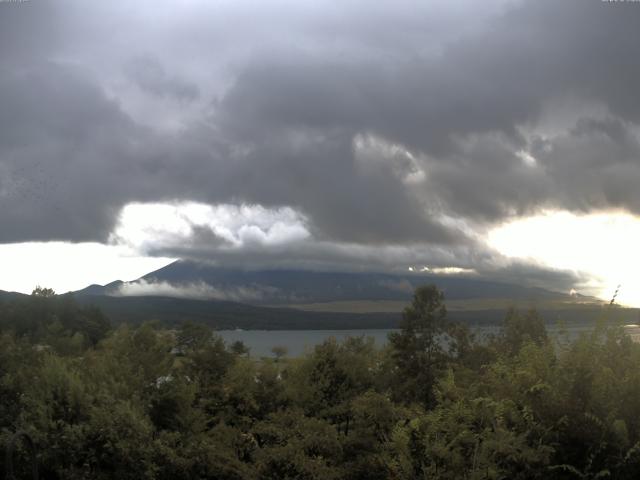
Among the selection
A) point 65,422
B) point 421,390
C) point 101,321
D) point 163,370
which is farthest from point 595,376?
point 101,321

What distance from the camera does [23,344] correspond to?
27406 mm

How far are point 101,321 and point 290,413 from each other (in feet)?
258

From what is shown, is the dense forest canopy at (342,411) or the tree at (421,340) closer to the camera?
the dense forest canopy at (342,411)

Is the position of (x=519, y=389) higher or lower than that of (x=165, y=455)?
higher

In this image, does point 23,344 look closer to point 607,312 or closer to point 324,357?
point 324,357

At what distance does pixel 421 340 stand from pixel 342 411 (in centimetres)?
1452

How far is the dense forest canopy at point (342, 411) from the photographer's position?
340 inches

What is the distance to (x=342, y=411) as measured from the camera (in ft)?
67.4

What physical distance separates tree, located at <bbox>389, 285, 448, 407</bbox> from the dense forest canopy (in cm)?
7

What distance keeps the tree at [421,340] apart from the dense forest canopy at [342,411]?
0.24ft

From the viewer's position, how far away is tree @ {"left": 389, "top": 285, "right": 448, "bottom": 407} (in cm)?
3256

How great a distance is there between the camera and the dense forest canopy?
8625 millimetres

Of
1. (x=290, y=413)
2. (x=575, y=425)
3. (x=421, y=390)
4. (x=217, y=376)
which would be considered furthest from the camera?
(x=421, y=390)

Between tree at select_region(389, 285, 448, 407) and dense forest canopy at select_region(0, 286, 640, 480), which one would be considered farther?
tree at select_region(389, 285, 448, 407)
